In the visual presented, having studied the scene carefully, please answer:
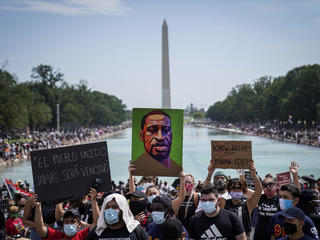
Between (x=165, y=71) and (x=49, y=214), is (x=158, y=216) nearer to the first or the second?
(x=49, y=214)

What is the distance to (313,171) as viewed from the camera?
29.0 metres

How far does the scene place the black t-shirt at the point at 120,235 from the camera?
4162 millimetres

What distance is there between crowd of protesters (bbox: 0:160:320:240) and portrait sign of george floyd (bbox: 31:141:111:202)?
176mm

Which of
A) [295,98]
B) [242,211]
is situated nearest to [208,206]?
[242,211]

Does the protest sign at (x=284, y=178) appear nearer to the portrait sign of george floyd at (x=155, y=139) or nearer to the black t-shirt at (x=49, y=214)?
the portrait sign of george floyd at (x=155, y=139)

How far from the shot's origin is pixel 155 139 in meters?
7.12

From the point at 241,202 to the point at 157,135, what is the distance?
1.80 m

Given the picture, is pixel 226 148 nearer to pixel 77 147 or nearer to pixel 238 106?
pixel 77 147

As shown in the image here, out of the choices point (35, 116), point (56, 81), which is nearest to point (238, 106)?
point (56, 81)

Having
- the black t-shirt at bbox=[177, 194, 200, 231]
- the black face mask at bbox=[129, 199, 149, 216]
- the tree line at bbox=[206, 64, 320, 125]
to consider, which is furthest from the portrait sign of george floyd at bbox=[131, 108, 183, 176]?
the tree line at bbox=[206, 64, 320, 125]

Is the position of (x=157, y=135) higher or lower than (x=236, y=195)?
higher

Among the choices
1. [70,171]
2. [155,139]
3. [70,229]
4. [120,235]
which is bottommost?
[70,229]

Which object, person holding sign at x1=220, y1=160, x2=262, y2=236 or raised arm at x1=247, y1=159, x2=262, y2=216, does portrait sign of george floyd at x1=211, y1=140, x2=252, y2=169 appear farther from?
raised arm at x1=247, y1=159, x2=262, y2=216

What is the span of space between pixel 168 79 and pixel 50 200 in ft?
139
